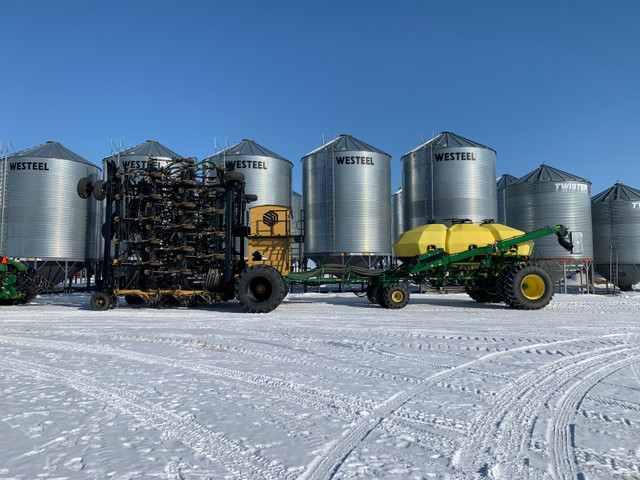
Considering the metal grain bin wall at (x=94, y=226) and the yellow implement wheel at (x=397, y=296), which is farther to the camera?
the metal grain bin wall at (x=94, y=226)

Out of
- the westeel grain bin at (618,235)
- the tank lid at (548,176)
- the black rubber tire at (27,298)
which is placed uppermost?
the tank lid at (548,176)

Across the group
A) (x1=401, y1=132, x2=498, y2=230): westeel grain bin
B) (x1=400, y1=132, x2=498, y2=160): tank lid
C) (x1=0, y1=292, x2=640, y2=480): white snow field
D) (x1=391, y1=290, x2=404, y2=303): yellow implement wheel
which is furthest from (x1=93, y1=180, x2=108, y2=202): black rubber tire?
(x1=400, y1=132, x2=498, y2=160): tank lid

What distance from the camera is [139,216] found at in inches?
558

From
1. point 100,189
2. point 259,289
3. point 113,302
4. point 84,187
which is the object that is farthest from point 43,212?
point 259,289

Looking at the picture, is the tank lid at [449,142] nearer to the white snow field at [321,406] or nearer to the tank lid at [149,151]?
the tank lid at [149,151]

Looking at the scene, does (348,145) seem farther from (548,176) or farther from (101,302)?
(101,302)

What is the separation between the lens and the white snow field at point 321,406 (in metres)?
2.85

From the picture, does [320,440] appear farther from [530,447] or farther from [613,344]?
[613,344]

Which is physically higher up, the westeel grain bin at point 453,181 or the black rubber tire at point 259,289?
the westeel grain bin at point 453,181

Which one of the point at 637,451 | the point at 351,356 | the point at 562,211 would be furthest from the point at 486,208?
the point at 637,451

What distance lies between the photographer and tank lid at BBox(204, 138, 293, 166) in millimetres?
25656

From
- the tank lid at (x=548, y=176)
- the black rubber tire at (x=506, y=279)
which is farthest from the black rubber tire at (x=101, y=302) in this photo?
the tank lid at (x=548, y=176)

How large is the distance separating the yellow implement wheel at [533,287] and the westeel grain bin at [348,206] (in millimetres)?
11335

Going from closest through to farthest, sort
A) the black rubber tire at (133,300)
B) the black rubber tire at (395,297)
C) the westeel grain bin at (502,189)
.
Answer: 1. the black rubber tire at (395,297)
2. the black rubber tire at (133,300)
3. the westeel grain bin at (502,189)
